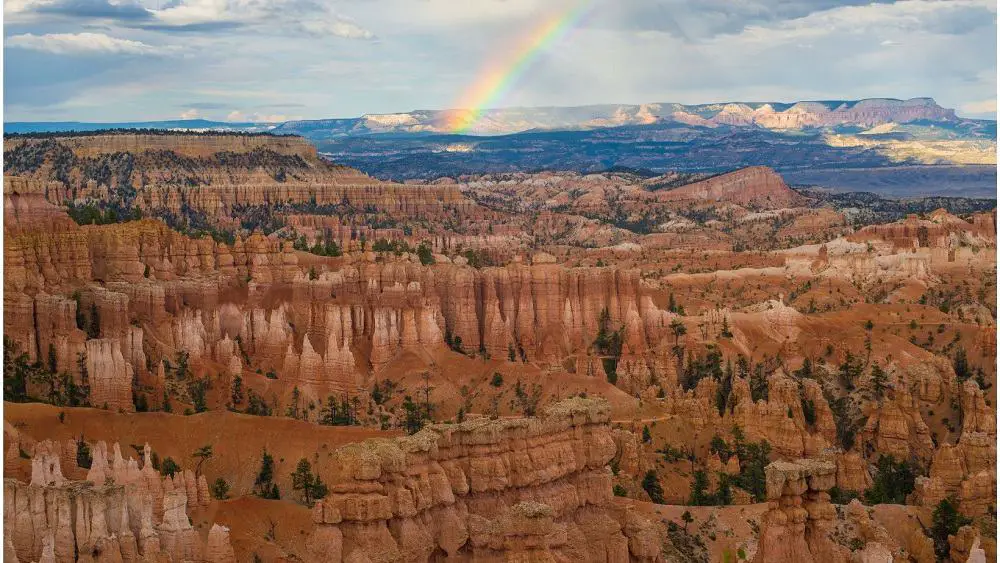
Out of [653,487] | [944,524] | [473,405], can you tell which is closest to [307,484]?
[653,487]

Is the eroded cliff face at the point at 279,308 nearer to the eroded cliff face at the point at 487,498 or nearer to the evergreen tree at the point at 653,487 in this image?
the evergreen tree at the point at 653,487

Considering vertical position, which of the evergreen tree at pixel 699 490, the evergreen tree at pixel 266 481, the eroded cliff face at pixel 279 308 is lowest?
the evergreen tree at pixel 699 490

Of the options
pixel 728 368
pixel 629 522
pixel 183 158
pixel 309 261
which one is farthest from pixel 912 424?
pixel 183 158

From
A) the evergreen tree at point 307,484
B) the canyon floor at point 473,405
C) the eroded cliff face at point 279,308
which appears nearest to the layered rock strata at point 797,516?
the canyon floor at point 473,405

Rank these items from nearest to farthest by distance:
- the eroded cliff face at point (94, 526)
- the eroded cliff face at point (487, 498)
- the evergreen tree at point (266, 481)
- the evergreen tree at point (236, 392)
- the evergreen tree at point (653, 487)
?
the eroded cliff face at point (487, 498) < the eroded cliff face at point (94, 526) < the evergreen tree at point (266, 481) < the evergreen tree at point (653, 487) < the evergreen tree at point (236, 392)

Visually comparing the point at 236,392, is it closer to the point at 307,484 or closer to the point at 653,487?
the point at 307,484

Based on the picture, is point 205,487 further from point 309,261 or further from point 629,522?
point 309,261

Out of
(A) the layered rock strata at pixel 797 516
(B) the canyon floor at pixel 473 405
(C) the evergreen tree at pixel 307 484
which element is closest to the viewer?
(A) the layered rock strata at pixel 797 516

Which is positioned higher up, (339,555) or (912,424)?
(339,555)
